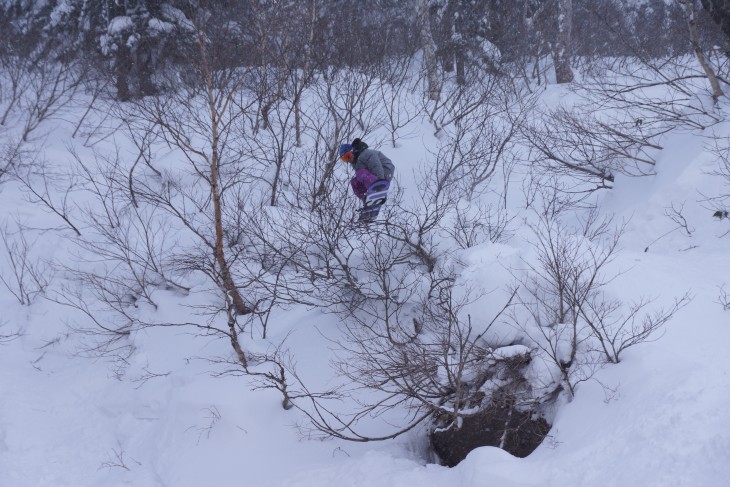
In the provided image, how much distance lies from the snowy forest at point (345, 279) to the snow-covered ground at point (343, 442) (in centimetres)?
4

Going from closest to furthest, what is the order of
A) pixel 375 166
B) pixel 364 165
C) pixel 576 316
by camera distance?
→ pixel 576 316 < pixel 375 166 < pixel 364 165

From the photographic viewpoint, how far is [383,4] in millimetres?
23125

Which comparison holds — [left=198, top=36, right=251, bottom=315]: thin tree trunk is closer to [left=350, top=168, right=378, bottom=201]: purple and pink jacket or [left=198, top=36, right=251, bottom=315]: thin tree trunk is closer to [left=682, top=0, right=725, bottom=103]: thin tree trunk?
[left=350, top=168, right=378, bottom=201]: purple and pink jacket

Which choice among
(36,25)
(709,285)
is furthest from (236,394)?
(36,25)

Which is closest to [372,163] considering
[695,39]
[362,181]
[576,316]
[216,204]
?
[362,181]

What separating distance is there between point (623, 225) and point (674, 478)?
19.6 feet

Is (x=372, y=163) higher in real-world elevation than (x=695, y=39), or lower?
lower

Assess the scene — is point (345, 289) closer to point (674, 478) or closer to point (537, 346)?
point (537, 346)

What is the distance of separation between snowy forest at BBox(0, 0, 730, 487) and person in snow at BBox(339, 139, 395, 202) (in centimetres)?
41

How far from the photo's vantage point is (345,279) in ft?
28.1

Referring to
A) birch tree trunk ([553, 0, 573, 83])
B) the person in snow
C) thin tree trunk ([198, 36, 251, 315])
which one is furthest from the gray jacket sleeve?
birch tree trunk ([553, 0, 573, 83])

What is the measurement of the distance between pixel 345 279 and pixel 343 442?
271 cm

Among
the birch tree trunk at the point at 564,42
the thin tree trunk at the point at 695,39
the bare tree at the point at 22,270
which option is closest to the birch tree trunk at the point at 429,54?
the birch tree trunk at the point at 564,42

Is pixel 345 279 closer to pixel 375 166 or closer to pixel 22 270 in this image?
pixel 375 166
